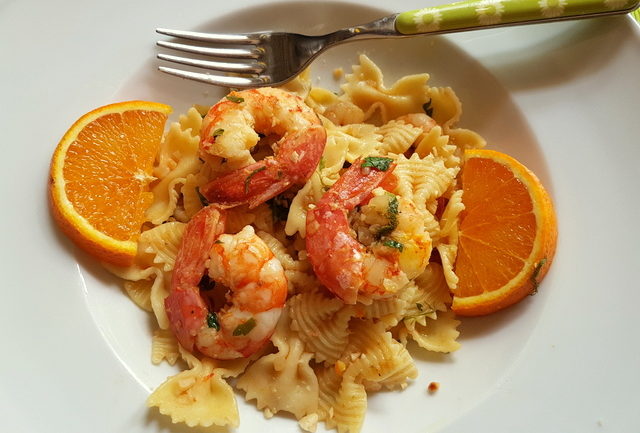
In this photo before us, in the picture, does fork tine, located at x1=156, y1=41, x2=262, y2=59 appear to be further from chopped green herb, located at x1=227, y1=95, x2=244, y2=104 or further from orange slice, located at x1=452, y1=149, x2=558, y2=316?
orange slice, located at x1=452, y1=149, x2=558, y2=316

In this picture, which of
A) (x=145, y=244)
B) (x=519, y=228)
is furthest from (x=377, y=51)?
(x=145, y=244)

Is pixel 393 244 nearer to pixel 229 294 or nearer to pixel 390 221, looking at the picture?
pixel 390 221

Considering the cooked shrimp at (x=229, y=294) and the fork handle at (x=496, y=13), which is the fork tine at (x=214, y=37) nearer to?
the fork handle at (x=496, y=13)

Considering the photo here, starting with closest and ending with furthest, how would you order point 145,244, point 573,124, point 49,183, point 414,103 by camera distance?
1. point 49,183
2. point 145,244
3. point 573,124
4. point 414,103

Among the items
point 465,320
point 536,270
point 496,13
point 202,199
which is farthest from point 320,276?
point 496,13

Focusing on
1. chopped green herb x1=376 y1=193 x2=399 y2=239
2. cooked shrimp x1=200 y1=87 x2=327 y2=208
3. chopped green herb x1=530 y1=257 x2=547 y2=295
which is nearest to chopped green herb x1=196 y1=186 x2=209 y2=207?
cooked shrimp x1=200 y1=87 x2=327 y2=208

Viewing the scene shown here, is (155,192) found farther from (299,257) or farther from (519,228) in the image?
(519,228)

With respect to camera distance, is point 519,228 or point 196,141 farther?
point 196,141
